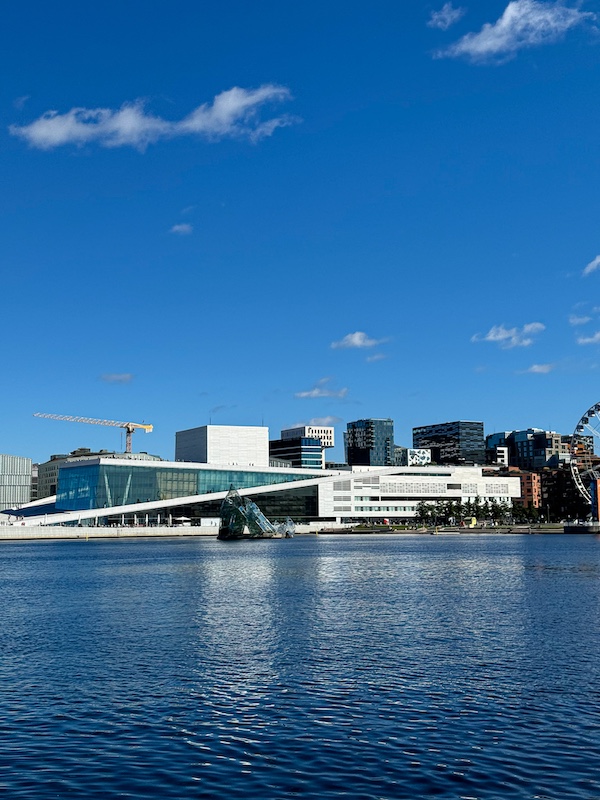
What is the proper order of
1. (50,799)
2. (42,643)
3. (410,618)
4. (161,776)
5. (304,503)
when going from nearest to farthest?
(50,799), (161,776), (42,643), (410,618), (304,503)

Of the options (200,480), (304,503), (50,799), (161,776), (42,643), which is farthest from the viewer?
(304,503)

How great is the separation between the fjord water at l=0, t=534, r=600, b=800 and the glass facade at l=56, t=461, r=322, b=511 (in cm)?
12606

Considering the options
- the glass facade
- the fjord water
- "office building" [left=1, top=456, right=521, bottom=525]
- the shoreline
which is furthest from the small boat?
the fjord water

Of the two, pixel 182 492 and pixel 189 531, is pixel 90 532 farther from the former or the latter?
pixel 182 492

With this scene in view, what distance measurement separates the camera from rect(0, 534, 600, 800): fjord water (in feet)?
52.4

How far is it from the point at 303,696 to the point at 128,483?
508 ft

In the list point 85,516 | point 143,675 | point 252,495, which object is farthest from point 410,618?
point 252,495

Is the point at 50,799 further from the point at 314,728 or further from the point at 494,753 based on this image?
the point at 494,753

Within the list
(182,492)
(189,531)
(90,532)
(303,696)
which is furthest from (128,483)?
(303,696)

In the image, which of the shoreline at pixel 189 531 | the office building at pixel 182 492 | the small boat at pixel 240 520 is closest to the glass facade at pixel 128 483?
the office building at pixel 182 492

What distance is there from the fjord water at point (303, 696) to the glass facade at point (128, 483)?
126 m

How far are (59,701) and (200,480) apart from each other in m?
160

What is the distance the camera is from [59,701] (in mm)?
22234

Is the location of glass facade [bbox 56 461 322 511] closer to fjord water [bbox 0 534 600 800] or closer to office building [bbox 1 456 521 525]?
office building [bbox 1 456 521 525]
